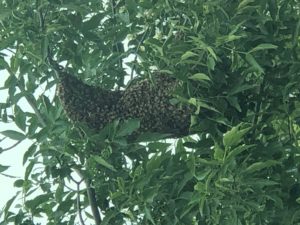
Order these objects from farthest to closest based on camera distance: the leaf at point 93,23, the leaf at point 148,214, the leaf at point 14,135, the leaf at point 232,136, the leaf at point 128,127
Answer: the leaf at point 93,23 < the leaf at point 14,135 < the leaf at point 128,127 < the leaf at point 148,214 < the leaf at point 232,136

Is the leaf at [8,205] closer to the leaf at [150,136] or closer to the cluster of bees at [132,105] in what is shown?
the cluster of bees at [132,105]

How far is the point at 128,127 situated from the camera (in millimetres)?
2977

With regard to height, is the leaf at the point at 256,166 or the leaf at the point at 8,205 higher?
the leaf at the point at 8,205

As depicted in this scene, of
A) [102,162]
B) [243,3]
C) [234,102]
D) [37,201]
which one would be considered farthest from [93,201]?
[243,3]

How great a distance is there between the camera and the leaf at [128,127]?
297 cm

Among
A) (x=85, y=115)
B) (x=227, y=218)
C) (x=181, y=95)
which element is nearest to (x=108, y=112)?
(x=85, y=115)

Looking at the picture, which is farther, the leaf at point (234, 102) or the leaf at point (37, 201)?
the leaf at point (37, 201)

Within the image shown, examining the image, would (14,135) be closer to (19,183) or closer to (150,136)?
(19,183)

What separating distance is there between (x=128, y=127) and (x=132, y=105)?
0.12 m

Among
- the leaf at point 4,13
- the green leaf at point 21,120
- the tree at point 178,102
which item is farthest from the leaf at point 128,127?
the leaf at point 4,13

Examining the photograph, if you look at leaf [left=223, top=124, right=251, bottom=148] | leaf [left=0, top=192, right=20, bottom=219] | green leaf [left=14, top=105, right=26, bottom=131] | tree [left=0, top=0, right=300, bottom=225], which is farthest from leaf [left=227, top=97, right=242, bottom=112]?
leaf [left=0, top=192, right=20, bottom=219]

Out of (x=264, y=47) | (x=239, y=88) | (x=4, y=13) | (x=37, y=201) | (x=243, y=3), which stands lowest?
(x=37, y=201)

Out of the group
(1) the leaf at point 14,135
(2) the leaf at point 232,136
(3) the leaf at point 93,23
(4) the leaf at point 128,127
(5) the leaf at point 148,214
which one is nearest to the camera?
(2) the leaf at point 232,136

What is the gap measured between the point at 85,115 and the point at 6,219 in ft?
1.81
